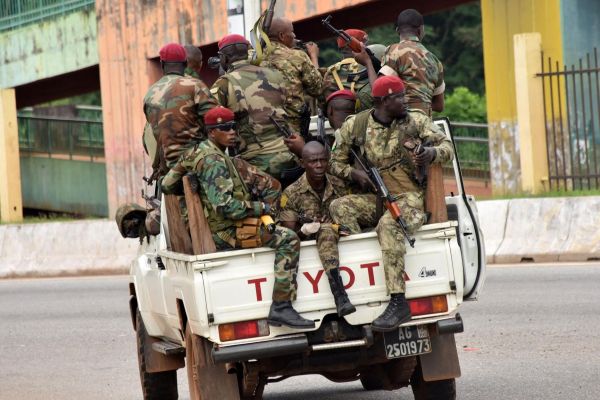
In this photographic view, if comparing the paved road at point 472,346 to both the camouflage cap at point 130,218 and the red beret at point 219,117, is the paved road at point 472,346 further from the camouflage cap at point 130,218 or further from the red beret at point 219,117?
the red beret at point 219,117

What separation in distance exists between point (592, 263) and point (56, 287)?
310 inches

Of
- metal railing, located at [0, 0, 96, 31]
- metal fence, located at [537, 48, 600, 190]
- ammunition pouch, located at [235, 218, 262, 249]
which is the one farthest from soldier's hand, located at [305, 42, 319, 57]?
metal railing, located at [0, 0, 96, 31]

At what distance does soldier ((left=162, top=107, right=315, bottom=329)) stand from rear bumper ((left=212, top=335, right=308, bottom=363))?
11cm

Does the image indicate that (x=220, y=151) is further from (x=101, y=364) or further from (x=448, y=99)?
(x=448, y=99)

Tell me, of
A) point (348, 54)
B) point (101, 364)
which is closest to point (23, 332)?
point (101, 364)

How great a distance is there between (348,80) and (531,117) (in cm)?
1028

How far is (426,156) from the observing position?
826cm

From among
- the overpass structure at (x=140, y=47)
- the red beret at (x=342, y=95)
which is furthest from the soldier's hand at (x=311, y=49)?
the overpass structure at (x=140, y=47)

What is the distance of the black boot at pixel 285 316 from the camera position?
7879 millimetres

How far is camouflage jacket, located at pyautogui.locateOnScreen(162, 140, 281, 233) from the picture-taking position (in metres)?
8.17

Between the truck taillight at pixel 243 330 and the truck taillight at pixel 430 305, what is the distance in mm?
910

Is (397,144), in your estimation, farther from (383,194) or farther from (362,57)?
(362,57)

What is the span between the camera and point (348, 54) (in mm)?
10844

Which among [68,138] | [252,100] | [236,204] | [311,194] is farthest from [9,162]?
[236,204]
